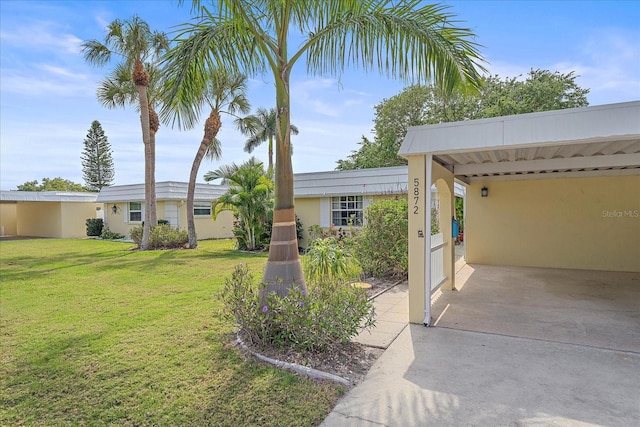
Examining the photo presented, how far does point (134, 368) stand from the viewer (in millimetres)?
3900

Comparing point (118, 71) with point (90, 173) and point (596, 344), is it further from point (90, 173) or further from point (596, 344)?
point (90, 173)

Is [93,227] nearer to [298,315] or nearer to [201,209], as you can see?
[201,209]

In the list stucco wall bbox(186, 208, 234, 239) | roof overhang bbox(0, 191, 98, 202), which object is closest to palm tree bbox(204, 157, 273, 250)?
stucco wall bbox(186, 208, 234, 239)

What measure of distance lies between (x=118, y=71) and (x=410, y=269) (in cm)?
1537

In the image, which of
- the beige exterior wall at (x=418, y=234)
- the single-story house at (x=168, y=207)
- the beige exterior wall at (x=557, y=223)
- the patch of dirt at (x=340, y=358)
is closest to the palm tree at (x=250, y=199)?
the single-story house at (x=168, y=207)

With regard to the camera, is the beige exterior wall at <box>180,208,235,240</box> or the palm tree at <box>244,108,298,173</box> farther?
the palm tree at <box>244,108,298,173</box>

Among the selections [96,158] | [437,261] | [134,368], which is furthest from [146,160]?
[96,158]

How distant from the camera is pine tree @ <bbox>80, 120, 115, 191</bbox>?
40938 millimetres

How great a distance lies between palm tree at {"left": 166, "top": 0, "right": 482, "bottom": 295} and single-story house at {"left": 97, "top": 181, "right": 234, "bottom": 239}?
643 inches

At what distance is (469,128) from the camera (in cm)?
497

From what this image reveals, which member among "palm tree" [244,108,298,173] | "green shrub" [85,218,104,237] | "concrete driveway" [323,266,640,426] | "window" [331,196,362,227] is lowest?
"concrete driveway" [323,266,640,426]

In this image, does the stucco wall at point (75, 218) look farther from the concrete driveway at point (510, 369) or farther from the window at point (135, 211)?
the concrete driveway at point (510, 369)

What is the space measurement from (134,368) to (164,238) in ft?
44.0

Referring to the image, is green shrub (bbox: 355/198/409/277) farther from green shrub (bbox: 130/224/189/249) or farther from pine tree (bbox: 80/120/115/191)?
pine tree (bbox: 80/120/115/191)
